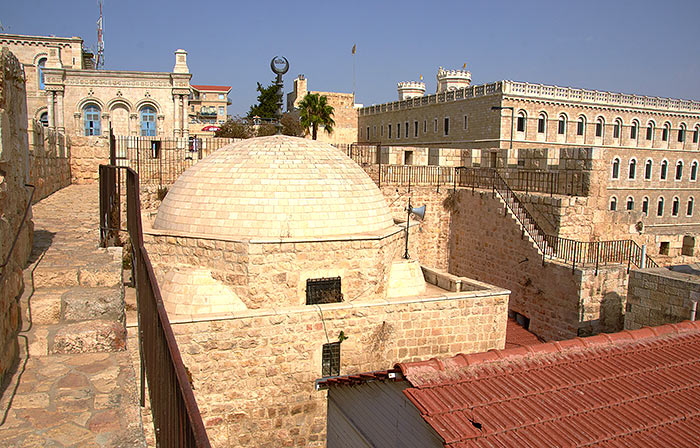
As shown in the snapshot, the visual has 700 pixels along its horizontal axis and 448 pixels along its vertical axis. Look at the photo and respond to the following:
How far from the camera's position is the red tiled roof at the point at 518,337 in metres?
11.8

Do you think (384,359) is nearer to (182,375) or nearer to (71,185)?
(182,375)

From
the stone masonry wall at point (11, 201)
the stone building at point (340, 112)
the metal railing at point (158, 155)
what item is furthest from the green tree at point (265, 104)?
the stone masonry wall at point (11, 201)

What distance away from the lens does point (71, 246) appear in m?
5.14

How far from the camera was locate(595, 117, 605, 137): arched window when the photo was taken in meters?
30.9

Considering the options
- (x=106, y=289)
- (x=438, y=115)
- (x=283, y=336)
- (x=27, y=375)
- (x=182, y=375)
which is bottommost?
A: (x=283, y=336)

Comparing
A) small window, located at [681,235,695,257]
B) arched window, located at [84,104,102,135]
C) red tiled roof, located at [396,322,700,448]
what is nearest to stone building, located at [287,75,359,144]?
arched window, located at [84,104,102,135]

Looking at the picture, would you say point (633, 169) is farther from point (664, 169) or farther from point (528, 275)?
point (528, 275)

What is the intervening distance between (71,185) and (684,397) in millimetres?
15658

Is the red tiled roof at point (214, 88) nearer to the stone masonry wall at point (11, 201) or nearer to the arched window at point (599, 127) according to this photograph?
the arched window at point (599, 127)

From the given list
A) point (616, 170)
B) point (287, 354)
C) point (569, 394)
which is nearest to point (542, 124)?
point (616, 170)

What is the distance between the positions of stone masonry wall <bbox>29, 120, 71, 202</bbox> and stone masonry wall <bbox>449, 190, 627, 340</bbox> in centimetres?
1091

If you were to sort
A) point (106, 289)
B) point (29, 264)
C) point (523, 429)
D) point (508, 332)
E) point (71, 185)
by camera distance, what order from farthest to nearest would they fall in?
point (71, 185)
point (508, 332)
point (523, 429)
point (29, 264)
point (106, 289)

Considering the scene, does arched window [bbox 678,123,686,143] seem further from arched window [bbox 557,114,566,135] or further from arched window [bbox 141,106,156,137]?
arched window [bbox 141,106,156,137]

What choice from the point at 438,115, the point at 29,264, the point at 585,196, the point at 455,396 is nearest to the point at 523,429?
the point at 455,396
